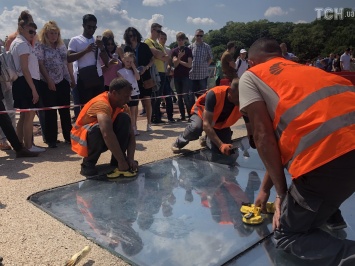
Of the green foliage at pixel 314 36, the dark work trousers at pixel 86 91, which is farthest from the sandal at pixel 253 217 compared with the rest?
the green foliage at pixel 314 36

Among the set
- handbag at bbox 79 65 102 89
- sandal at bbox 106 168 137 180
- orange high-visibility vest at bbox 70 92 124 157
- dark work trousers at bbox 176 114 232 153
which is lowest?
sandal at bbox 106 168 137 180

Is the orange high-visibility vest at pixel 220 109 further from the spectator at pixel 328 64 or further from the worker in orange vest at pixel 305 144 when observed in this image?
the spectator at pixel 328 64

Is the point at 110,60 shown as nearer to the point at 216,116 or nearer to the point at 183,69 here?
the point at 183,69

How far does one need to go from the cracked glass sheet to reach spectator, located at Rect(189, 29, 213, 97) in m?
3.60

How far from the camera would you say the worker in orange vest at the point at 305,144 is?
1677mm

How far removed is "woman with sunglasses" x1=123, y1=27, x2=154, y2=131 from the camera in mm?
6094

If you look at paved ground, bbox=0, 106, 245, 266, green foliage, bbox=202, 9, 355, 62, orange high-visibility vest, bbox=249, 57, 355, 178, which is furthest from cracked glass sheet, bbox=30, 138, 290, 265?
green foliage, bbox=202, 9, 355, 62

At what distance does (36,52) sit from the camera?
4.78 meters

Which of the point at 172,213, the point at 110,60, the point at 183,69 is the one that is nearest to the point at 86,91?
the point at 110,60

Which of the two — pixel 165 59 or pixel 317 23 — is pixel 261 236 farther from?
pixel 317 23

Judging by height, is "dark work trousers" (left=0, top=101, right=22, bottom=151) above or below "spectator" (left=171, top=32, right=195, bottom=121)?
below

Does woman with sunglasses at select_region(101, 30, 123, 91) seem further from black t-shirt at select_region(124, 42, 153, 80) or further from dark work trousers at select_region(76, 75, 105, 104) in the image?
dark work trousers at select_region(76, 75, 105, 104)

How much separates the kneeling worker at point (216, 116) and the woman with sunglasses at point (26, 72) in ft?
6.29

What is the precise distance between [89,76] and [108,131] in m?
1.82
